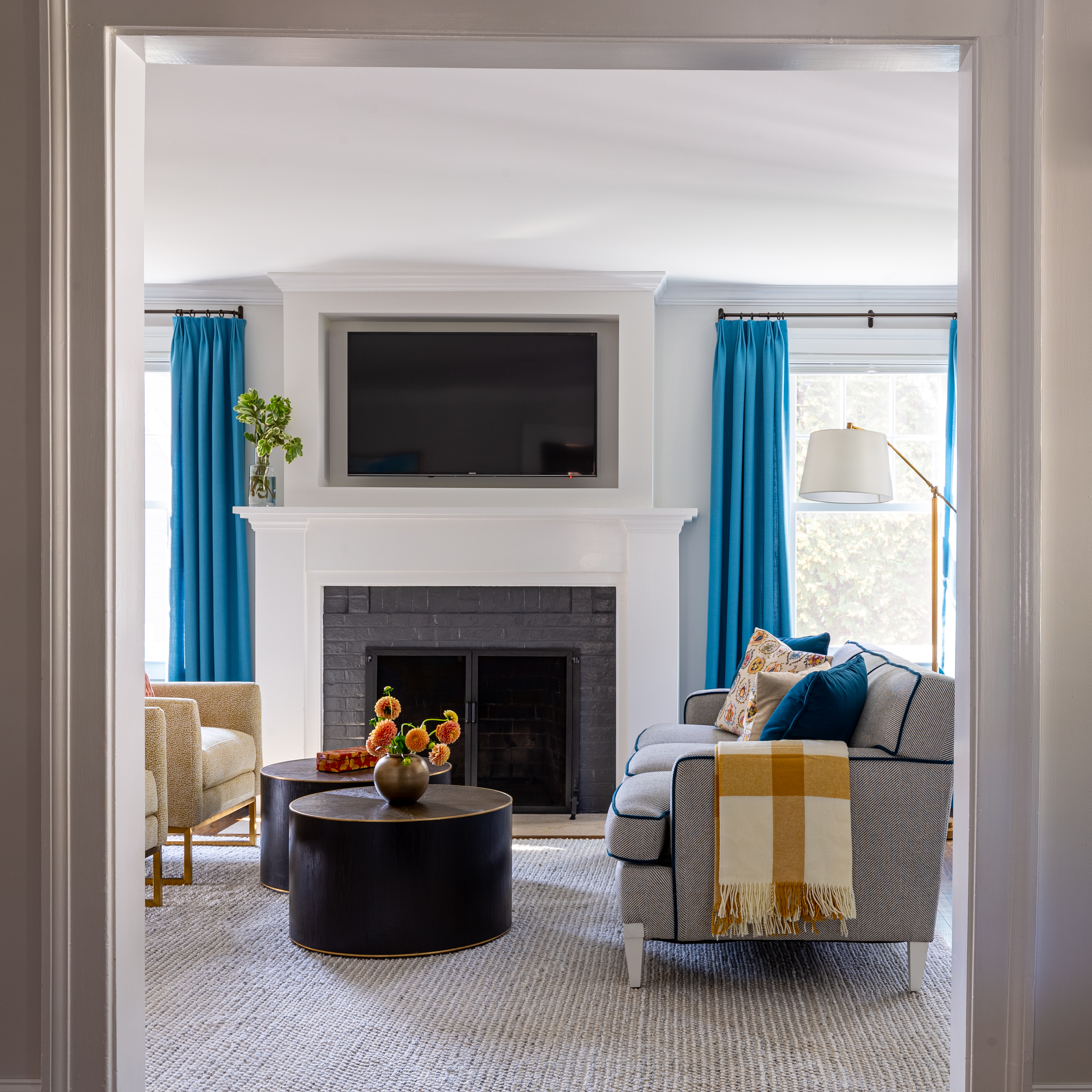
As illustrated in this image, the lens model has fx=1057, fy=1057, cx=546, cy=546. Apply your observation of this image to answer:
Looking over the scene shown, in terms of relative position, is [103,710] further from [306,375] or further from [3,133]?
[306,375]

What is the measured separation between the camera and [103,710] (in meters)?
1.79

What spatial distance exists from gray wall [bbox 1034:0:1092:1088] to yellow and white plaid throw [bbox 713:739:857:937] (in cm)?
101

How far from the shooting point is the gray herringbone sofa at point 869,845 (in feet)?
9.30

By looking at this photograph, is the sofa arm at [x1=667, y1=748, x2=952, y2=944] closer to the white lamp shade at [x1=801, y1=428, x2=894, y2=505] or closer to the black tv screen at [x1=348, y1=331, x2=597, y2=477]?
the white lamp shade at [x1=801, y1=428, x2=894, y2=505]

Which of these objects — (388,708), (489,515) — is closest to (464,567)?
(489,515)

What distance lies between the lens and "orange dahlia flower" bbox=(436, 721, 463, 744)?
340cm

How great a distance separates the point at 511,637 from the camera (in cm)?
521

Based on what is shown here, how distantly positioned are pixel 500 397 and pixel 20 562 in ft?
11.8

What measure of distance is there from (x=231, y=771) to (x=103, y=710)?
2.58 m

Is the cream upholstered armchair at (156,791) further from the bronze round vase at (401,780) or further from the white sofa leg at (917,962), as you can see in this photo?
the white sofa leg at (917,962)

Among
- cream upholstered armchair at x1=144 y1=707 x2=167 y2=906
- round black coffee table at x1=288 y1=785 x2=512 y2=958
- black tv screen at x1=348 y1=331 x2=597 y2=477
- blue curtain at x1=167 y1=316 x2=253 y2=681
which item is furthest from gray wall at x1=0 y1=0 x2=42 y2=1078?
blue curtain at x1=167 y1=316 x2=253 y2=681

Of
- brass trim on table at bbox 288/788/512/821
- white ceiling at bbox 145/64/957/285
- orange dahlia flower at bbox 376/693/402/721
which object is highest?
white ceiling at bbox 145/64/957/285

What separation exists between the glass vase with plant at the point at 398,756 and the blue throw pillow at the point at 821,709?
103 cm

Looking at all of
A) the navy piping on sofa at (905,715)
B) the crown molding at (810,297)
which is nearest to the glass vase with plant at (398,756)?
the navy piping on sofa at (905,715)
